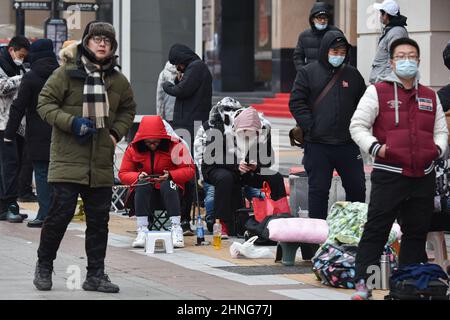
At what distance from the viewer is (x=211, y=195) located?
1366cm

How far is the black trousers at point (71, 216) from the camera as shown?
377 inches

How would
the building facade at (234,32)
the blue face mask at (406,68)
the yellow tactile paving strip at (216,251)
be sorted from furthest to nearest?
the building facade at (234,32), the yellow tactile paving strip at (216,251), the blue face mask at (406,68)

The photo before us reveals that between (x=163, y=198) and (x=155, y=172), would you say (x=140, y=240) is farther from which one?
(x=155, y=172)

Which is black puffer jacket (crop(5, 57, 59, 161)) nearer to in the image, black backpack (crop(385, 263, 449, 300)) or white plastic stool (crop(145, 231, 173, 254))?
white plastic stool (crop(145, 231, 173, 254))

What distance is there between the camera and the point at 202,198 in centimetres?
1436

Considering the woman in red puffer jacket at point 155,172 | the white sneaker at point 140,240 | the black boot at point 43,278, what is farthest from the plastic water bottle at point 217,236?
the black boot at point 43,278

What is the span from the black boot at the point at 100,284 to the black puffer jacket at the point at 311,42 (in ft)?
21.5

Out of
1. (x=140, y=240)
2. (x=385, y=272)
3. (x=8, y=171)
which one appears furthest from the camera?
(x=8, y=171)

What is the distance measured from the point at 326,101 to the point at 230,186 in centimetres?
185

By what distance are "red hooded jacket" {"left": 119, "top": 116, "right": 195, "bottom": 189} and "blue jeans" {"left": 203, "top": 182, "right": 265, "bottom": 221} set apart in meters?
0.94

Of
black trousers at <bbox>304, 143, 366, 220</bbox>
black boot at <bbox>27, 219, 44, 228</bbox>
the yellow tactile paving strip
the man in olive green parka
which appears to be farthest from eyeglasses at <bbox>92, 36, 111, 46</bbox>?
black boot at <bbox>27, 219, 44, 228</bbox>

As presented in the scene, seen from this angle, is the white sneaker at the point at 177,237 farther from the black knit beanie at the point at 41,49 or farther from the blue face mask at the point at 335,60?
the black knit beanie at the point at 41,49

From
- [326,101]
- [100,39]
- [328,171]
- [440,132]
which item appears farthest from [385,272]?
[100,39]
